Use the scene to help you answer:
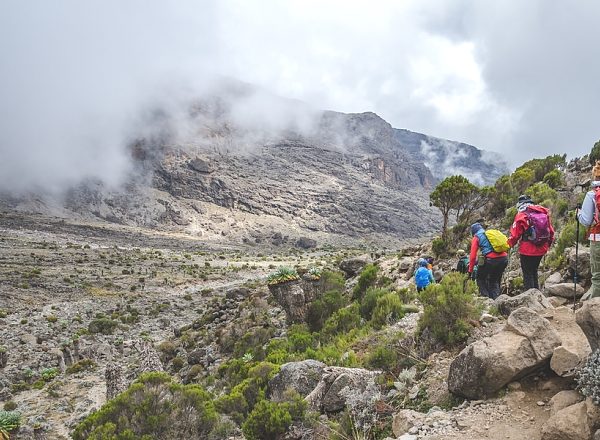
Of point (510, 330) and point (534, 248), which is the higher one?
point (534, 248)

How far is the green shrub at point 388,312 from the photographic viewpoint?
9.25 meters

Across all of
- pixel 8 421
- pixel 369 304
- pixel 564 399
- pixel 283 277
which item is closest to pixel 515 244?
pixel 564 399

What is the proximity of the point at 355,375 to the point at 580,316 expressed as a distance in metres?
3.14

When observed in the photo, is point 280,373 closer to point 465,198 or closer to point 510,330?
point 510,330

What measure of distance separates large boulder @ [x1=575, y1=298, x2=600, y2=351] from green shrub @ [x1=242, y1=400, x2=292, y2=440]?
387 centimetres

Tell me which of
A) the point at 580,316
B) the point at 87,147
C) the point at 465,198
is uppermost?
the point at 87,147

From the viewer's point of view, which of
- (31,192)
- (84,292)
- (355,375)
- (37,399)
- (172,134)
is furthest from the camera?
(172,134)

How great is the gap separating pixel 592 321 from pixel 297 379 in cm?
442

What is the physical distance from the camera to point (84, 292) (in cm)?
3316

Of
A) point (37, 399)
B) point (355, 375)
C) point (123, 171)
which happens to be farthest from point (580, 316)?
point (123, 171)

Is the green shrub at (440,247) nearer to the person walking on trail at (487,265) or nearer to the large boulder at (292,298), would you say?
the large boulder at (292,298)

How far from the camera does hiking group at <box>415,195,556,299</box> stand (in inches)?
267

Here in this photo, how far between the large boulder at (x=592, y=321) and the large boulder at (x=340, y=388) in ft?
8.98

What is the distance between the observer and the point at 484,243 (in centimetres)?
778
